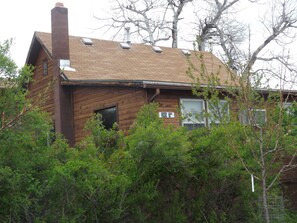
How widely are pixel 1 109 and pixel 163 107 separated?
26.7ft

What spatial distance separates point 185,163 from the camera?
22.4 ft

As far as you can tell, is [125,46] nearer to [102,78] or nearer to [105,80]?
[102,78]

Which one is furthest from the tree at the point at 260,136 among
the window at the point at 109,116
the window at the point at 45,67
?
the window at the point at 45,67

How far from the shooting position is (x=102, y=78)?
15.8 meters

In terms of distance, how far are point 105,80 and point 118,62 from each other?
3.96 m

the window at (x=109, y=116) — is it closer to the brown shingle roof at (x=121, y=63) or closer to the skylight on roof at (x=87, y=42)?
the brown shingle roof at (x=121, y=63)

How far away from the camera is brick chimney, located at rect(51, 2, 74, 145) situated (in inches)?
637

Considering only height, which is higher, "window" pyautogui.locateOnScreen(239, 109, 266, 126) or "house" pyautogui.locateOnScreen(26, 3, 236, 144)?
"house" pyautogui.locateOnScreen(26, 3, 236, 144)

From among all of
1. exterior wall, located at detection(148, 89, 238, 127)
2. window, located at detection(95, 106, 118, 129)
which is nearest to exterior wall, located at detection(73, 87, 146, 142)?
window, located at detection(95, 106, 118, 129)

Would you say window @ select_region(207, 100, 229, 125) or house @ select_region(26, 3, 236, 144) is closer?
window @ select_region(207, 100, 229, 125)

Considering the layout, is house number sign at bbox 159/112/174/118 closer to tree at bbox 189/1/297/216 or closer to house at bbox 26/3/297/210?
house at bbox 26/3/297/210

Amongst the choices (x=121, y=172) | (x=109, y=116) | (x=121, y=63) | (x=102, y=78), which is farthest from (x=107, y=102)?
(x=121, y=172)

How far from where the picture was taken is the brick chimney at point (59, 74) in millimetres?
16188

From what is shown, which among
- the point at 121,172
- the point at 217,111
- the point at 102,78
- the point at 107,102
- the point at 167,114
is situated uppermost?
the point at 102,78
